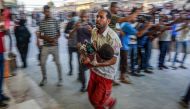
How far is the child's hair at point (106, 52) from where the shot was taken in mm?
3076

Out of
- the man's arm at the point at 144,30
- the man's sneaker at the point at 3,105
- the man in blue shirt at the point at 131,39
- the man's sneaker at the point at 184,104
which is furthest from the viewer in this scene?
the man's arm at the point at 144,30

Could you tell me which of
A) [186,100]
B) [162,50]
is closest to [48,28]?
[186,100]

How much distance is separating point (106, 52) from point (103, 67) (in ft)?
0.74

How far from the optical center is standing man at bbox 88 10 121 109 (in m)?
3.14

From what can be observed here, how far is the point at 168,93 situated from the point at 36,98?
2632 millimetres

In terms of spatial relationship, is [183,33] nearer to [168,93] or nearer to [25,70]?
[168,93]

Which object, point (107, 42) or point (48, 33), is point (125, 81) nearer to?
point (48, 33)

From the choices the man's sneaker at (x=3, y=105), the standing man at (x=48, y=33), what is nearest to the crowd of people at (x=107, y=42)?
the standing man at (x=48, y=33)

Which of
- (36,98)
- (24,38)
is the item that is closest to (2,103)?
(36,98)

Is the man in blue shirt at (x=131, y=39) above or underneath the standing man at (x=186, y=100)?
above

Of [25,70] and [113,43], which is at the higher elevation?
[113,43]

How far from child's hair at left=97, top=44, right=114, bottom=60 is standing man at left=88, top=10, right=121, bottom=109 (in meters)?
0.05

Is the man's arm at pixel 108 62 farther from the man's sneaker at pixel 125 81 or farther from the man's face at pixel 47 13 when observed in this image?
the man's sneaker at pixel 125 81

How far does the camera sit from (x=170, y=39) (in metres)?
7.32
